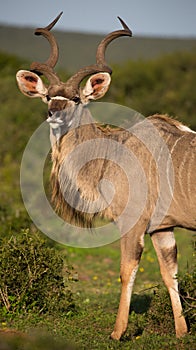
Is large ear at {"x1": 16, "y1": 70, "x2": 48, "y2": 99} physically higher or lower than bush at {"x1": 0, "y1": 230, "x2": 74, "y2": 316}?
higher

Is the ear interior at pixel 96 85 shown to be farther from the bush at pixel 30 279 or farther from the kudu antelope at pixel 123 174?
the bush at pixel 30 279

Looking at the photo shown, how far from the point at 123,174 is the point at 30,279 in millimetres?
1185

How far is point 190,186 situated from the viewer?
205 inches

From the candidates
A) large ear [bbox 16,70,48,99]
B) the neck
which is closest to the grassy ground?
the neck

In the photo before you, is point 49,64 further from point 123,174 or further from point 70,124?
point 123,174

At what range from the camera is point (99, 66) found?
5855mm

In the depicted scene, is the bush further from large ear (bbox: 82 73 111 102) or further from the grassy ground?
large ear (bbox: 82 73 111 102)

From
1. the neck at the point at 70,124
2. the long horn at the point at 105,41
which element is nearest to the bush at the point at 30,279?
the neck at the point at 70,124

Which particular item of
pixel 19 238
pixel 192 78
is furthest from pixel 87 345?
pixel 192 78

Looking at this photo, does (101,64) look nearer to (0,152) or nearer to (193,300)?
(193,300)

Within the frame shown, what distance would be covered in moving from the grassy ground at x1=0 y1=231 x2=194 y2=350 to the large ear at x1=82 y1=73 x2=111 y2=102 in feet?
5.31

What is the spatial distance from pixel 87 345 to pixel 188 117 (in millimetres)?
15221

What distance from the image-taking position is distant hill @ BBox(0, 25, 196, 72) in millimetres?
34750

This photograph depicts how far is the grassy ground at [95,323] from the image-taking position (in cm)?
472
